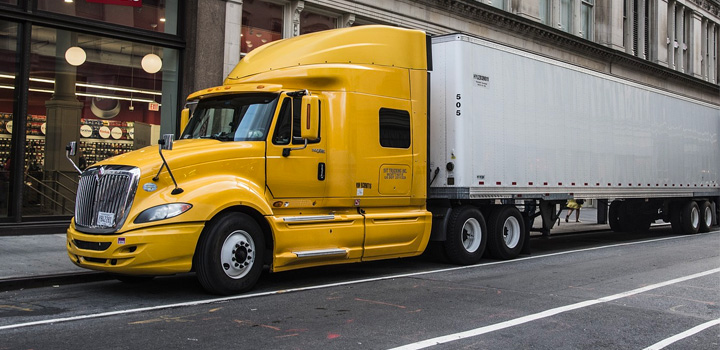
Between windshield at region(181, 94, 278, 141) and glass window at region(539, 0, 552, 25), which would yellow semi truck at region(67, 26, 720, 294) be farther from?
glass window at region(539, 0, 552, 25)

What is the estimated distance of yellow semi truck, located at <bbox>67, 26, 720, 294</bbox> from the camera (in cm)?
781

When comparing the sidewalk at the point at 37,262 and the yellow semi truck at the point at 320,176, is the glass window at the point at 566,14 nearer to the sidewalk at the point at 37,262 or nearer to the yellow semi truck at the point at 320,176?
the yellow semi truck at the point at 320,176

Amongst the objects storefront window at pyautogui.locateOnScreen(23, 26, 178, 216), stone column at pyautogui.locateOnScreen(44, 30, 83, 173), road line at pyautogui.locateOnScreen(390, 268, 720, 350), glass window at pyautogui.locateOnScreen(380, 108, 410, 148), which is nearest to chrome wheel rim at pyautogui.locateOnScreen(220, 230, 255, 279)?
glass window at pyautogui.locateOnScreen(380, 108, 410, 148)

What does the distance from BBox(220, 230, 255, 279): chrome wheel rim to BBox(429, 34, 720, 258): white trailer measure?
4124 mm

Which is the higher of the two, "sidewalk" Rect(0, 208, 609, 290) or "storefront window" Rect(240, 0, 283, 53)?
"storefront window" Rect(240, 0, 283, 53)

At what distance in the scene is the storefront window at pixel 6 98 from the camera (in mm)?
13492

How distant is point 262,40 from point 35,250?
8454 millimetres

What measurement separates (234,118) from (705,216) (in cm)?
1706

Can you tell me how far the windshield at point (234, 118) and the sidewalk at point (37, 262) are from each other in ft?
8.50

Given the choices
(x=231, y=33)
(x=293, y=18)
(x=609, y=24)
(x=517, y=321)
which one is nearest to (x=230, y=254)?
(x=517, y=321)

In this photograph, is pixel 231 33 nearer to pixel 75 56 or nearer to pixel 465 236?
pixel 75 56

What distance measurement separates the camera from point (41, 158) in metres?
14.1

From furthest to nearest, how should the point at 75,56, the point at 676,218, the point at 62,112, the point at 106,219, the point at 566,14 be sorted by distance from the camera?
the point at 566,14 → the point at 676,218 → the point at 75,56 → the point at 62,112 → the point at 106,219

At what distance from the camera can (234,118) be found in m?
9.05
